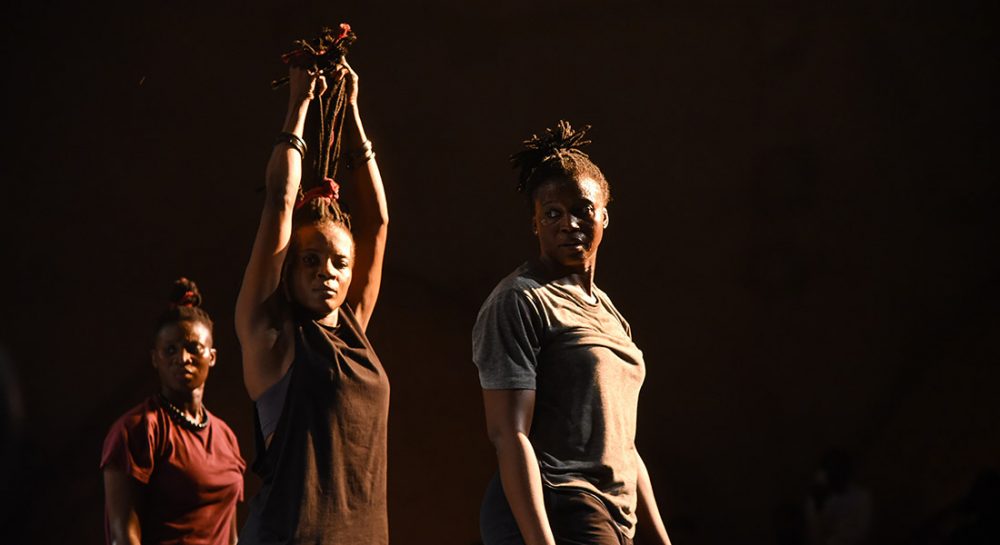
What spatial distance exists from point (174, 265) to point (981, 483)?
4.27m

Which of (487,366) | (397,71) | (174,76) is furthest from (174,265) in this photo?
(487,366)

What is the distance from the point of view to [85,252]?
7387 mm

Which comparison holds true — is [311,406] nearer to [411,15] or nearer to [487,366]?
[487,366]

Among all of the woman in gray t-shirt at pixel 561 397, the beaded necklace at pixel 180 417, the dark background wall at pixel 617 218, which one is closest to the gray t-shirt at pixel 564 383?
the woman in gray t-shirt at pixel 561 397

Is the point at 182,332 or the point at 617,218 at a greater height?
the point at 617,218

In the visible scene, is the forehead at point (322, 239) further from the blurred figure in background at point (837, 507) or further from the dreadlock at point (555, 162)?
the blurred figure in background at point (837, 507)

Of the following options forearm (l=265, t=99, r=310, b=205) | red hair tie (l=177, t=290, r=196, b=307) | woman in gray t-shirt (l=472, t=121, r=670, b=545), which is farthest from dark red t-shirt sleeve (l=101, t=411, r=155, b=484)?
woman in gray t-shirt (l=472, t=121, r=670, b=545)

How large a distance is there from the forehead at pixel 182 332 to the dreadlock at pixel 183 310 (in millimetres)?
13

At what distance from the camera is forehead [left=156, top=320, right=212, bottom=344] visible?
4.46 metres

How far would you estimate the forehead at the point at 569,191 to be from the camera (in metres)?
3.23

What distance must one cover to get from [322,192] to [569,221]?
25.7 inches

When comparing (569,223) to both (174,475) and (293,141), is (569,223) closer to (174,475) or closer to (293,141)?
(293,141)

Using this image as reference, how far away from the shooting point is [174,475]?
424cm

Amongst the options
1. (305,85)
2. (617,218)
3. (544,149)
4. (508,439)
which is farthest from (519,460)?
(617,218)
